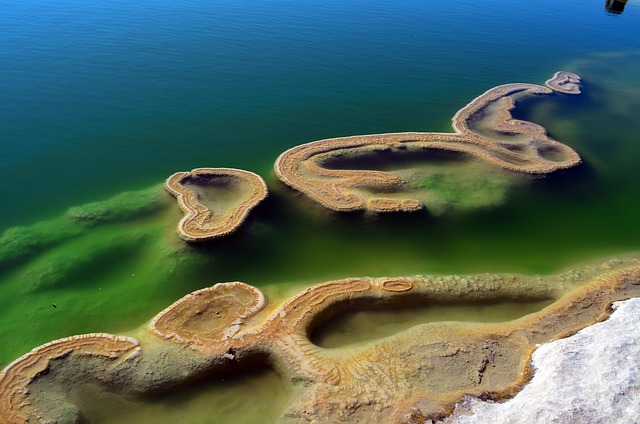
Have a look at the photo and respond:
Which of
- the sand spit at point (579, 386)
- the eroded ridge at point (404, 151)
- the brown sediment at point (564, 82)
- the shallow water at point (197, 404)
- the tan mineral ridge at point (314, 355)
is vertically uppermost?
the brown sediment at point (564, 82)

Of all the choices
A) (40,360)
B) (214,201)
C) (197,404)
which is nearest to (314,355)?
(197,404)

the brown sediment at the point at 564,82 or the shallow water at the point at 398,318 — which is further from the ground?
the brown sediment at the point at 564,82

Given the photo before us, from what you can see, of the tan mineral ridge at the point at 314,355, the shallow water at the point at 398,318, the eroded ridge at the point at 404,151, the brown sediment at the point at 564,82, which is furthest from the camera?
the brown sediment at the point at 564,82

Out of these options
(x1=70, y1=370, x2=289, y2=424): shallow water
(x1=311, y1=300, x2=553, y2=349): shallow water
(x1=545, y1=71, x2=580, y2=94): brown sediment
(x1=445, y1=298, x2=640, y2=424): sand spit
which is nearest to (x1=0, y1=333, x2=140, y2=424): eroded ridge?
(x1=70, y1=370, x2=289, y2=424): shallow water

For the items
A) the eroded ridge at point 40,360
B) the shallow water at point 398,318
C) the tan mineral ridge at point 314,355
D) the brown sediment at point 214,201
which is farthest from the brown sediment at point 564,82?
the eroded ridge at point 40,360

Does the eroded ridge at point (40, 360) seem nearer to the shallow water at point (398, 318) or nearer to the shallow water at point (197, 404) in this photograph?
the shallow water at point (197, 404)

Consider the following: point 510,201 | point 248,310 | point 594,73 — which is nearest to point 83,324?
point 248,310
